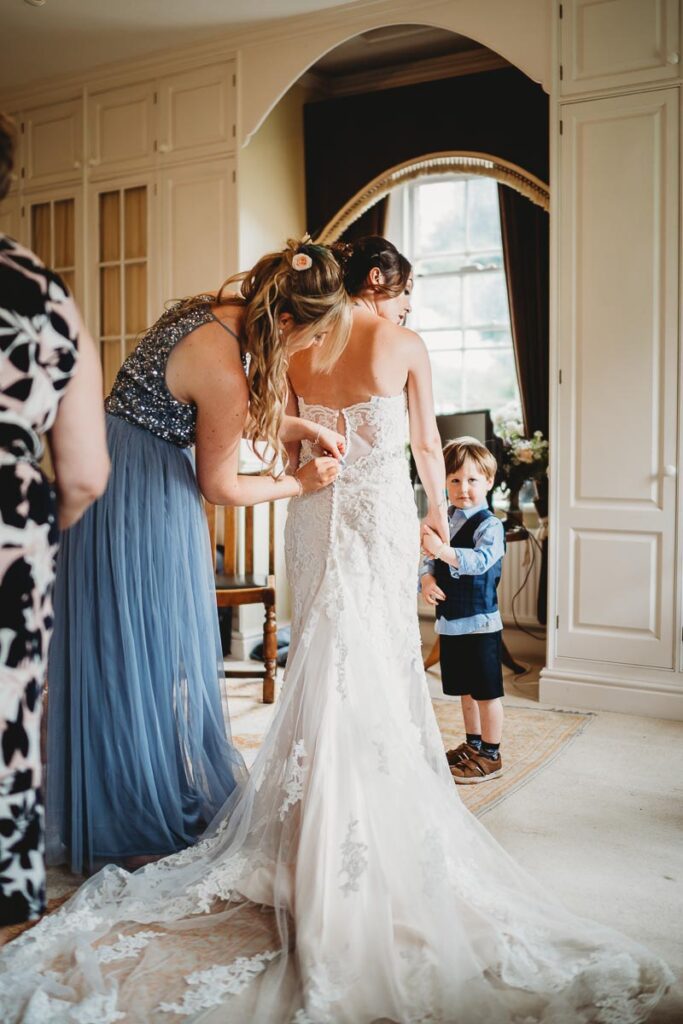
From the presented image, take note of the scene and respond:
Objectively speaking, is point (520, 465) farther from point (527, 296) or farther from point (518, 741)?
point (518, 741)

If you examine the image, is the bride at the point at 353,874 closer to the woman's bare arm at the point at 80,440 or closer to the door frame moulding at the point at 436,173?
the woman's bare arm at the point at 80,440

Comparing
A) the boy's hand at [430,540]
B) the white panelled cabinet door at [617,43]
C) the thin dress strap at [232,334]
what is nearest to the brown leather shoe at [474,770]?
the boy's hand at [430,540]

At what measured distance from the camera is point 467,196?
5492mm

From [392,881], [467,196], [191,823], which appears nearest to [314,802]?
[392,881]

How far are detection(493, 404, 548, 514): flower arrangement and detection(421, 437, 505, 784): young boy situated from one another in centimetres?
158

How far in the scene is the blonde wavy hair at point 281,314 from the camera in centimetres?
210

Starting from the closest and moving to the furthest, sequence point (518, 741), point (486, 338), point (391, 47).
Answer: point (518, 741) → point (391, 47) → point (486, 338)

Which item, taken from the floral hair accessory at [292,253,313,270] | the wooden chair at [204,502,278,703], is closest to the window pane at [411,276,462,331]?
the wooden chair at [204,502,278,703]

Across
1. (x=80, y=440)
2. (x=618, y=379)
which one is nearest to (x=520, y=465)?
(x=618, y=379)

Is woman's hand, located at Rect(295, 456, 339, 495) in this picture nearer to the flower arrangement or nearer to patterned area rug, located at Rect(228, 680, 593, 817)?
patterned area rug, located at Rect(228, 680, 593, 817)

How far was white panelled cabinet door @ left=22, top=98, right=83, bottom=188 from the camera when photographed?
5.36 metres

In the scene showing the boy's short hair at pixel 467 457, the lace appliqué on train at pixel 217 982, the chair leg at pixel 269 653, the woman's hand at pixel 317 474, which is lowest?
the lace appliqué on train at pixel 217 982

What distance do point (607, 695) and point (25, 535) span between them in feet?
10.4

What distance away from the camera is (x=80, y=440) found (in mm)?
1338
